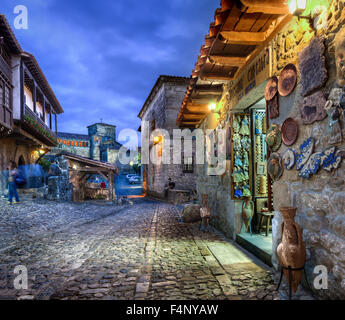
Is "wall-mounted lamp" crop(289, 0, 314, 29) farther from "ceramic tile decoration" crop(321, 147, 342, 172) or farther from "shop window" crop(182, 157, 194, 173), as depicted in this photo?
"shop window" crop(182, 157, 194, 173)

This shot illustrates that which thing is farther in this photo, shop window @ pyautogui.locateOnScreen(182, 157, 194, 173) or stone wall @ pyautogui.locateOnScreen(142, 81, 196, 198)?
shop window @ pyautogui.locateOnScreen(182, 157, 194, 173)

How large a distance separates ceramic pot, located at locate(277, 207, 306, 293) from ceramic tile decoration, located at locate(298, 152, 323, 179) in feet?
1.44

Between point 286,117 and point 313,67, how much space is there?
74 cm

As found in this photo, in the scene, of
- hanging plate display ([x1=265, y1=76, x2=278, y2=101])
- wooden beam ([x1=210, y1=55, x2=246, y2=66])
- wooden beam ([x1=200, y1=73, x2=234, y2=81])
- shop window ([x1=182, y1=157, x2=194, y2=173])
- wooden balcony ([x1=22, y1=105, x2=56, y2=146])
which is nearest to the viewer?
hanging plate display ([x1=265, y1=76, x2=278, y2=101])

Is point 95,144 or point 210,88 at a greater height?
point 95,144

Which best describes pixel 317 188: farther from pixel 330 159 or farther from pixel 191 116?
pixel 191 116

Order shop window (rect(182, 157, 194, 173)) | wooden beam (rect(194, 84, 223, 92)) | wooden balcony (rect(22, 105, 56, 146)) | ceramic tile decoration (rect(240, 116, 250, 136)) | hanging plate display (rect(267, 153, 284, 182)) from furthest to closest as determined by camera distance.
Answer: shop window (rect(182, 157, 194, 173)), wooden balcony (rect(22, 105, 56, 146)), wooden beam (rect(194, 84, 223, 92)), ceramic tile decoration (rect(240, 116, 250, 136)), hanging plate display (rect(267, 153, 284, 182))

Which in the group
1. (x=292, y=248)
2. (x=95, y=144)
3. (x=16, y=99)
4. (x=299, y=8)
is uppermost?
(x=95, y=144)

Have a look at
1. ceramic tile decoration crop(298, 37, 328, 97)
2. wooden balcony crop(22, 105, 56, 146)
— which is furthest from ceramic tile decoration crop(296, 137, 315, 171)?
wooden balcony crop(22, 105, 56, 146)

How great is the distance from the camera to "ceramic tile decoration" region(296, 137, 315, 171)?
2429mm

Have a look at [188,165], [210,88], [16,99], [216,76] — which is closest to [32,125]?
[16,99]

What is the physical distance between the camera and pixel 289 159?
2.83 metres

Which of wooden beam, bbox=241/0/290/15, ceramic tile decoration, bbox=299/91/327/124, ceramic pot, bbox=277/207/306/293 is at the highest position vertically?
wooden beam, bbox=241/0/290/15

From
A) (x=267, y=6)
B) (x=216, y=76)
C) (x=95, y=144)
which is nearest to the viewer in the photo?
(x=267, y=6)
